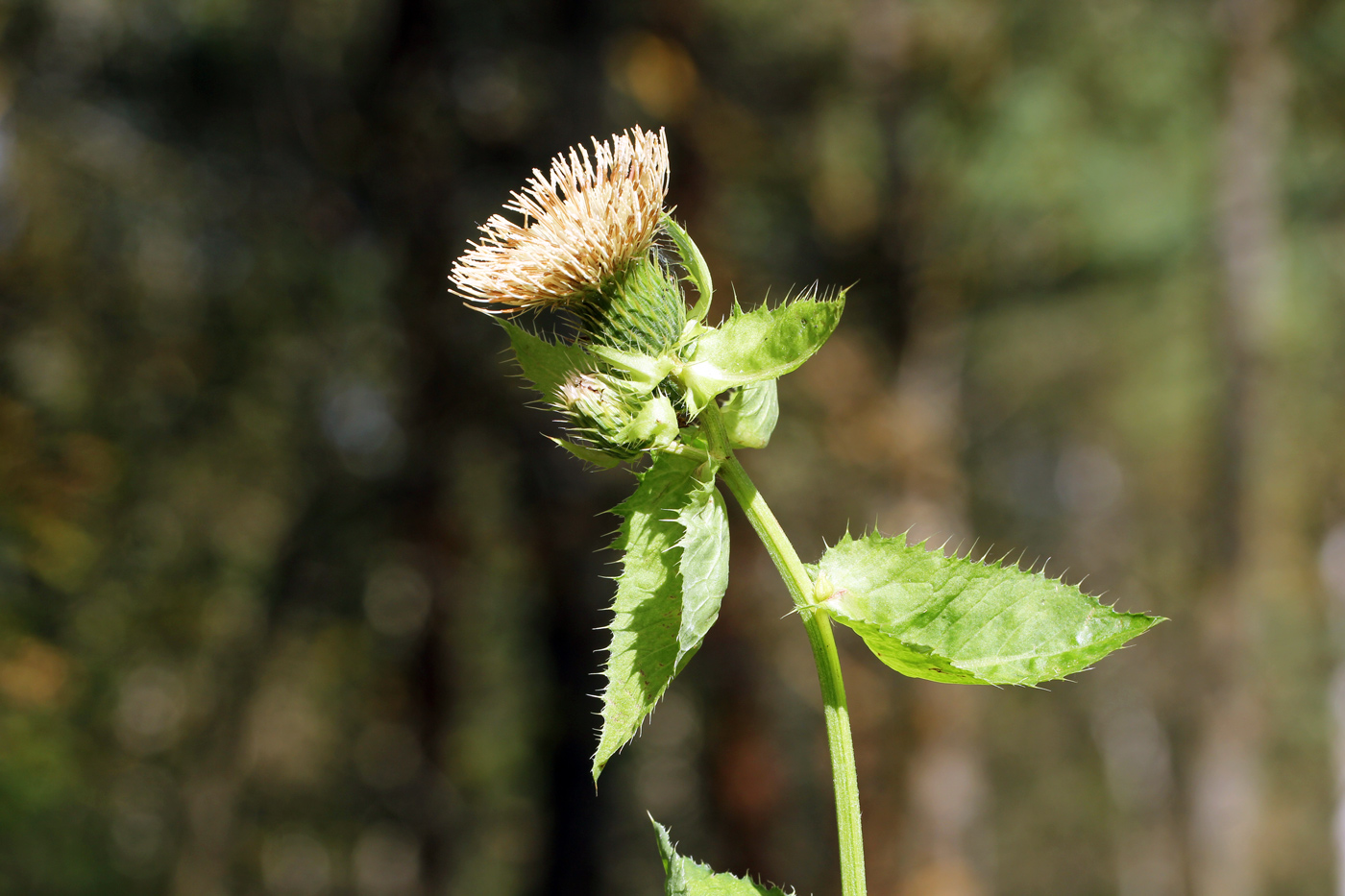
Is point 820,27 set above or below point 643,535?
above

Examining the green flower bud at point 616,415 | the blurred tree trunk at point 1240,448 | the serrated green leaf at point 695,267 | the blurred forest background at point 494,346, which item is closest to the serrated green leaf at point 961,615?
the green flower bud at point 616,415

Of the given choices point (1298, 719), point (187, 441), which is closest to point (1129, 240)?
point (187, 441)

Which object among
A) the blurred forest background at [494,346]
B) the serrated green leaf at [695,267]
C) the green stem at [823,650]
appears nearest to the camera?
the green stem at [823,650]

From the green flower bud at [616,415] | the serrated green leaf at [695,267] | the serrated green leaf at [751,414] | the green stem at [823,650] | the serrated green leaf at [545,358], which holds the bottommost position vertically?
the green stem at [823,650]

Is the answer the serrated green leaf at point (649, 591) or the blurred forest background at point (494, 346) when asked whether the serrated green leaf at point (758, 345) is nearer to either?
the serrated green leaf at point (649, 591)

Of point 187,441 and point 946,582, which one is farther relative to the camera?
point 187,441

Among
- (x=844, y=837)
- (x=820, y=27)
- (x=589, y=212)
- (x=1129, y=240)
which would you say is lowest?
(x=844, y=837)

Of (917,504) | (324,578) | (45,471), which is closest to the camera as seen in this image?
(45,471)

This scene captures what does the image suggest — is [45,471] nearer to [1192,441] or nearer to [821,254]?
[821,254]
